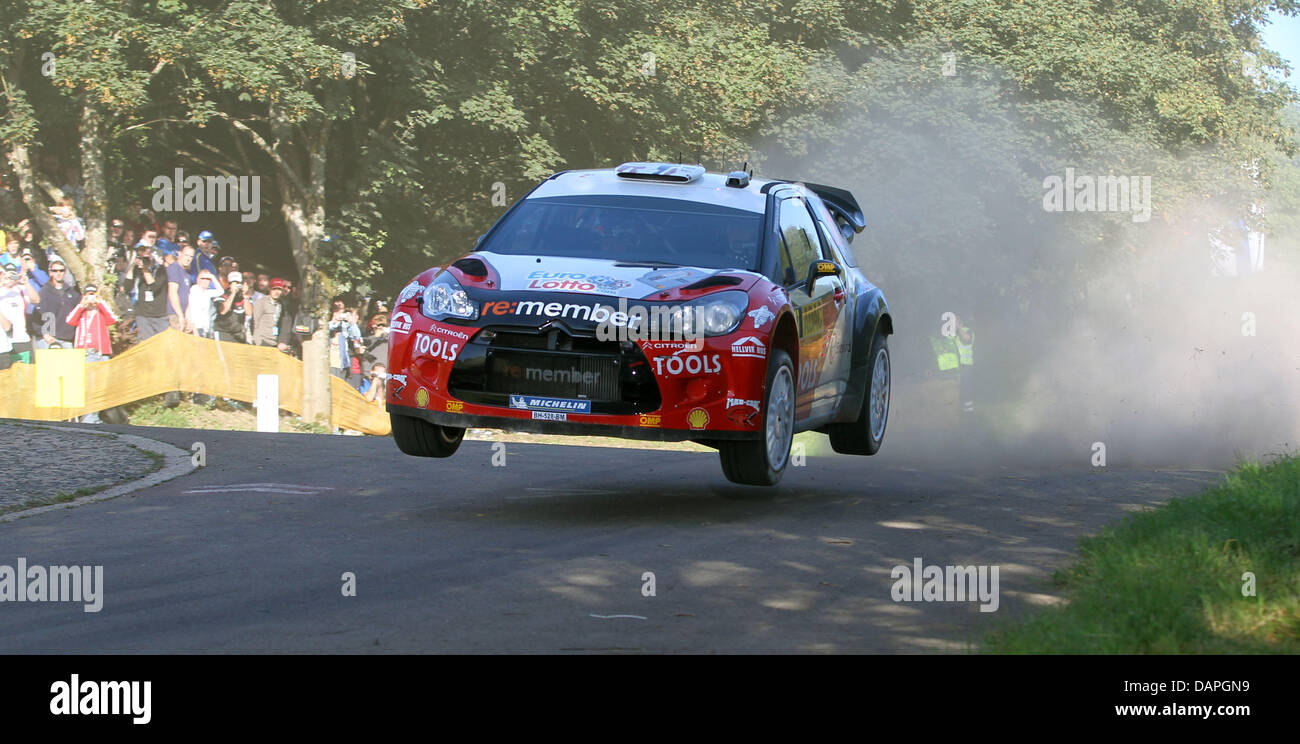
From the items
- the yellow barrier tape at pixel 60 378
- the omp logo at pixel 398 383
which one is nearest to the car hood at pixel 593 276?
the omp logo at pixel 398 383

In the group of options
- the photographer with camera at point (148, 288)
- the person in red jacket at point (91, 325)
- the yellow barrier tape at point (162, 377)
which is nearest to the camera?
the yellow barrier tape at point (162, 377)

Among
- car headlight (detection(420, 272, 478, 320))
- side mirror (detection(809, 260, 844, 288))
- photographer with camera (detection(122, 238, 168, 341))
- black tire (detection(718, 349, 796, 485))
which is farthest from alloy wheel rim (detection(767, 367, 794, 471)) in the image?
photographer with camera (detection(122, 238, 168, 341))

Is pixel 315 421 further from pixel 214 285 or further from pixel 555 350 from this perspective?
pixel 555 350

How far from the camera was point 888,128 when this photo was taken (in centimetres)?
3688

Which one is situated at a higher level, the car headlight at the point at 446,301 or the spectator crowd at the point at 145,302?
the spectator crowd at the point at 145,302

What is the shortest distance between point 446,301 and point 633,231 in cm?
145

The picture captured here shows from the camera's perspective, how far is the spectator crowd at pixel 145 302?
75.9 feet

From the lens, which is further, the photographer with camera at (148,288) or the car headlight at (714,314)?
the photographer with camera at (148,288)

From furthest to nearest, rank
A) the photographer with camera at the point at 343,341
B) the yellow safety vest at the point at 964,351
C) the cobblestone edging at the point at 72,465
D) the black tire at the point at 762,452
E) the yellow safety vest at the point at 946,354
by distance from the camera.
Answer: the yellow safety vest at the point at 964,351, the yellow safety vest at the point at 946,354, the photographer with camera at the point at 343,341, the cobblestone edging at the point at 72,465, the black tire at the point at 762,452

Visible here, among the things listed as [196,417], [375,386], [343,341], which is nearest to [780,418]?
[196,417]

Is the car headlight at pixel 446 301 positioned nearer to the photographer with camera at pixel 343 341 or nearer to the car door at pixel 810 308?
the car door at pixel 810 308
